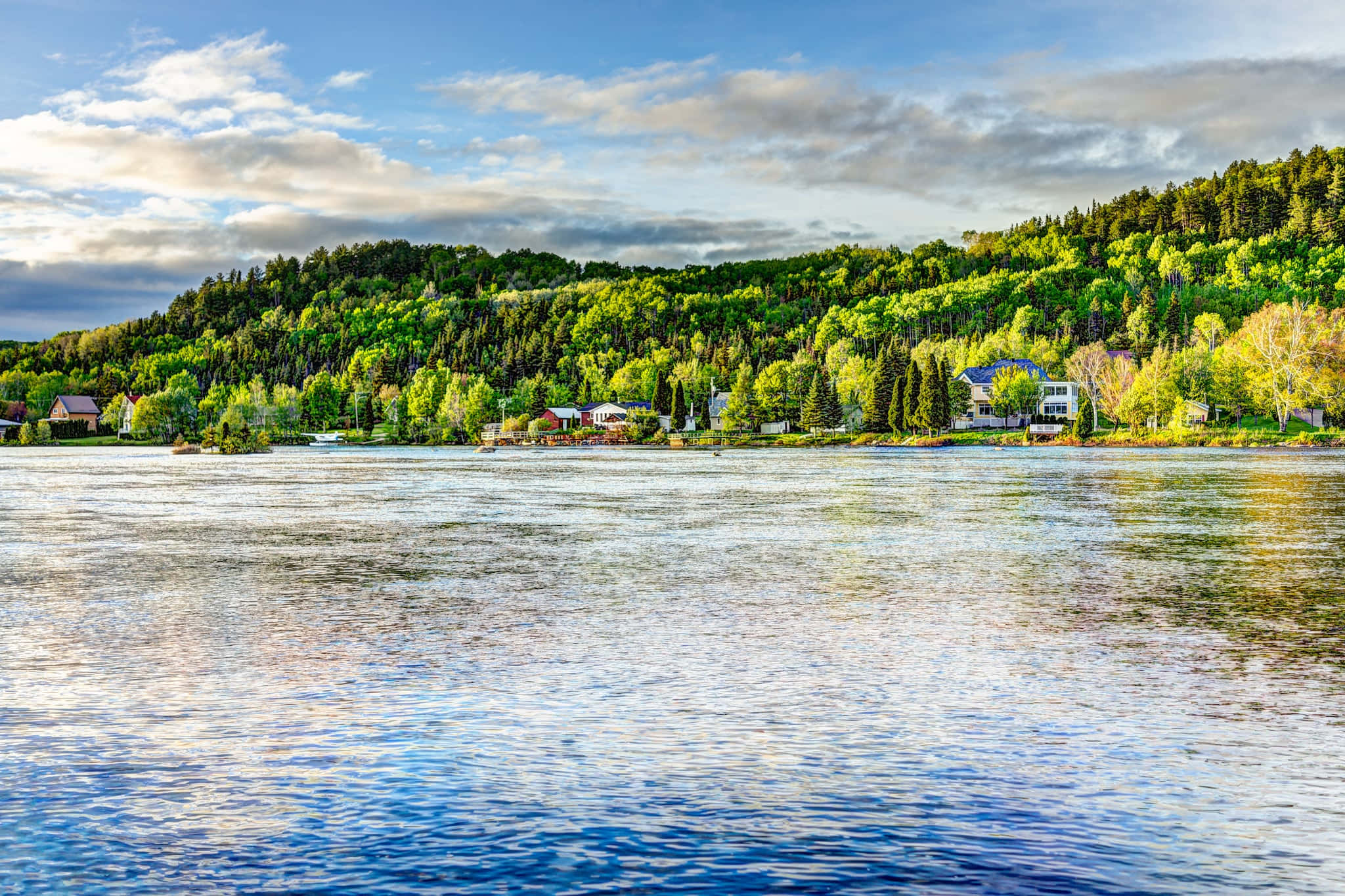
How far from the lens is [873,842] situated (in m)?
6.80

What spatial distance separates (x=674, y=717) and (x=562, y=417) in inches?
6977

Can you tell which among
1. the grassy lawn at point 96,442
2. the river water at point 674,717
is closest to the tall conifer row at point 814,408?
the grassy lawn at point 96,442

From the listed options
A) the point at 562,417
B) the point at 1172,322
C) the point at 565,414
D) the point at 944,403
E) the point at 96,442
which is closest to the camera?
the point at 944,403

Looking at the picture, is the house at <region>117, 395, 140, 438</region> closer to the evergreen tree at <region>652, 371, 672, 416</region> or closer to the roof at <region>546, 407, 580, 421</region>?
the roof at <region>546, 407, 580, 421</region>

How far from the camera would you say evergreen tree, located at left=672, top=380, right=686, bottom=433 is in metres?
160

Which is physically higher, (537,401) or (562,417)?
(537,401)

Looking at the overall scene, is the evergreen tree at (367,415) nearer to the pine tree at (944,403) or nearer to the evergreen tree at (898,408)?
the evergreen tree at (898,408)

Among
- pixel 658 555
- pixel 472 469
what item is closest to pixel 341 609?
pixel 658 555

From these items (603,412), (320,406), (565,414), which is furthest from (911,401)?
(320,406)

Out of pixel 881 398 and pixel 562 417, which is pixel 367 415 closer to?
pixel 562 417

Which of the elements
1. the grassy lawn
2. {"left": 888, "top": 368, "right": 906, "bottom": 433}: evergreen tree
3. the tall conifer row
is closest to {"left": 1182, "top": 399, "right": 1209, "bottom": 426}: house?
{"left": 888, "top": 368, "right": 906, "bottom": 433}: evergreen tree

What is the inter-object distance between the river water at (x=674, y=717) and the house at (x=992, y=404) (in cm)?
12663

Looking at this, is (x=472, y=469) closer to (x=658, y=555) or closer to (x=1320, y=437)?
(x=658, y=555)

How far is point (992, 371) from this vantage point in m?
156
